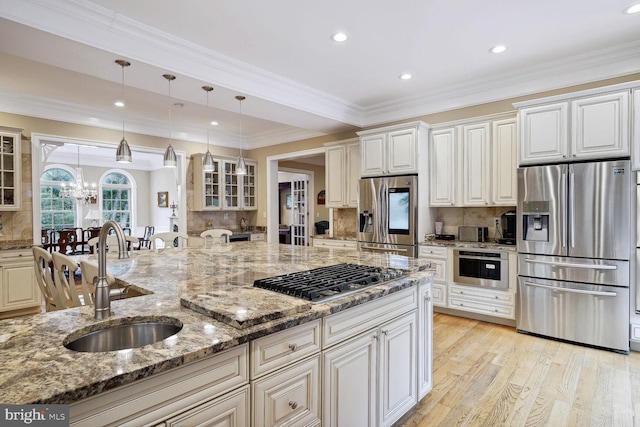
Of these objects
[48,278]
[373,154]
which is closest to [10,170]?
[48,278]

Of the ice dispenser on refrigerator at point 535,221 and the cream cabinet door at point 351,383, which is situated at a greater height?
the ice dispenser on refrigerator at point 535,221

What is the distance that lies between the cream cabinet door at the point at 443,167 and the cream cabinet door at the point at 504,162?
1.47ft

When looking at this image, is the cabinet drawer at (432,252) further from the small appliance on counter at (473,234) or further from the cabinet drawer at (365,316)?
the cabinet drawer at (365,316)

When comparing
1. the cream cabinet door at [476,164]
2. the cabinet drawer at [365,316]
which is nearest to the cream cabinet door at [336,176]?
the cream cabinet door at [476,164]

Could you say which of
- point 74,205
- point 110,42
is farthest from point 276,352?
point 74,205

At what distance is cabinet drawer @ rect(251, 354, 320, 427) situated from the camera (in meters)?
1.28

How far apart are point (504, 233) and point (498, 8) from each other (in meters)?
2.48

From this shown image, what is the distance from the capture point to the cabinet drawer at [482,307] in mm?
3852

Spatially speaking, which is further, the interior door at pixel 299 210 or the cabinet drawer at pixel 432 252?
the interior door at pixel 299 210

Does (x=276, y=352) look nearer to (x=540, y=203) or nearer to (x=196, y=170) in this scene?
(x=540, y=203)

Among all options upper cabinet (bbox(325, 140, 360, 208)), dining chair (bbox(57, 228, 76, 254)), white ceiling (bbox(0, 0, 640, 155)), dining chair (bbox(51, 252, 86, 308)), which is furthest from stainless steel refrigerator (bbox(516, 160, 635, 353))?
dining chair (bbox(57, 228, 76, 254))

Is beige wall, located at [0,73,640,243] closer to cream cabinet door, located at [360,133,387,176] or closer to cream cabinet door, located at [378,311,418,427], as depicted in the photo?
cream cabinet door, located at [360,133,387,176]

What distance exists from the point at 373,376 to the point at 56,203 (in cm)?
1043

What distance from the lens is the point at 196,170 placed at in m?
6.44
